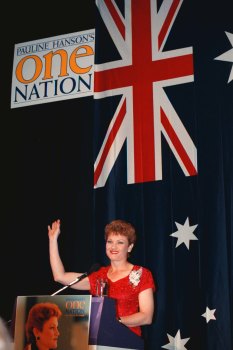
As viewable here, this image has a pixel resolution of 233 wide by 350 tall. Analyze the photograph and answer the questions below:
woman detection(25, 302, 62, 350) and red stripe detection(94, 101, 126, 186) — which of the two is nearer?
woman detection(25, 302, 62, 350)

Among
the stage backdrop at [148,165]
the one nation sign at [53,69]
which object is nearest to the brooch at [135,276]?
the stage backdrop at [148,165]

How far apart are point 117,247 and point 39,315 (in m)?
1.14

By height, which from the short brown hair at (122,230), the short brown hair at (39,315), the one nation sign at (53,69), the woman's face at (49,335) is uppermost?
the one nation sign at (53,69)

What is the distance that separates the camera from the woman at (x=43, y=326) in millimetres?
2189

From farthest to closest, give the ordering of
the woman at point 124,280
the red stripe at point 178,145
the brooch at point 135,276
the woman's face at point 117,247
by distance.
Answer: the red stripe at point 178,145 → the woman's face at point 117,247 → the brooch at point 135,276 → the woman at point 124,280

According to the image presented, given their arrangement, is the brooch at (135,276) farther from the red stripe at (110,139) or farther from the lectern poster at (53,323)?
the red stripe at (110,139)

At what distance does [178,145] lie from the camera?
13.1 feet

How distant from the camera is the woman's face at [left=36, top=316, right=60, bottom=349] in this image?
218 centimetres

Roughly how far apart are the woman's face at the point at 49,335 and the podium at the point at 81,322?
2cm

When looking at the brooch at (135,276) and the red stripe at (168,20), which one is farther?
the red stripe at (168,20)

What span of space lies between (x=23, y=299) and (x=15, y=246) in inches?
84.1

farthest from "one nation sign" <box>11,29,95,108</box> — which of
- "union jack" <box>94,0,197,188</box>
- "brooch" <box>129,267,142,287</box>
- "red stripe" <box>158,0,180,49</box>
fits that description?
"brooch" <box>129,267,142,287</box>

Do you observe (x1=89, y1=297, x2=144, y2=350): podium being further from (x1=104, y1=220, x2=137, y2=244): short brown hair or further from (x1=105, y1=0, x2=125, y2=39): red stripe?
(x1=105, y1=0, x2=125, y2=39): red stripe

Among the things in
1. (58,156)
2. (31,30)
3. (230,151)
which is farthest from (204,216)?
(31,30)
